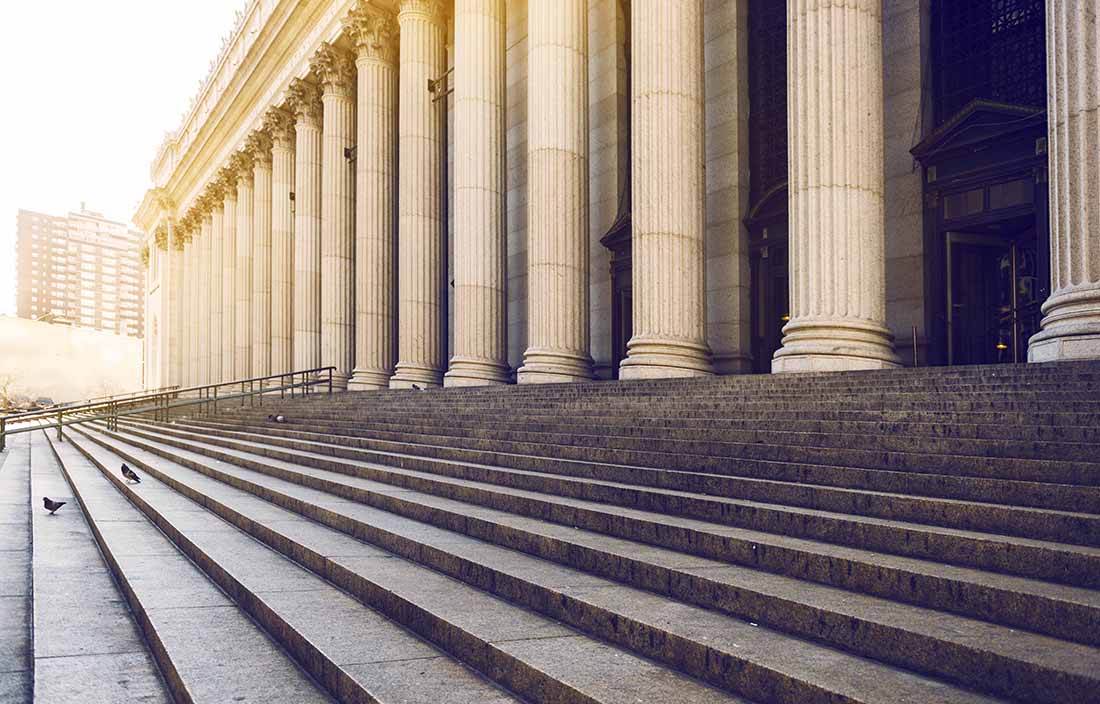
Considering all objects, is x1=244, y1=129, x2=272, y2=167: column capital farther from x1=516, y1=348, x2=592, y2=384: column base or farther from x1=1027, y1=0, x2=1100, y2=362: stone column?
x1=1027, y1=0, x2=1100, y2=362: stone column

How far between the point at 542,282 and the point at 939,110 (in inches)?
334

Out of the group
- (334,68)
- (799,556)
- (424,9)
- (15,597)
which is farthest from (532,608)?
(334,68)

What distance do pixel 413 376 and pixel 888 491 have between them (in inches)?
748

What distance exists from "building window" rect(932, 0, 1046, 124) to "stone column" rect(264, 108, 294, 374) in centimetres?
2637

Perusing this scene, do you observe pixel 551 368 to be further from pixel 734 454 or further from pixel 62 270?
pixel 62 270

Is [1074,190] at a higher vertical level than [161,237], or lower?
lower

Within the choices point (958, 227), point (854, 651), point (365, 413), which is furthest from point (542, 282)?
point (854, 651)

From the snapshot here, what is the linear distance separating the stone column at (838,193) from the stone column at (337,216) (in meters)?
18.9

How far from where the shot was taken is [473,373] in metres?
21.3

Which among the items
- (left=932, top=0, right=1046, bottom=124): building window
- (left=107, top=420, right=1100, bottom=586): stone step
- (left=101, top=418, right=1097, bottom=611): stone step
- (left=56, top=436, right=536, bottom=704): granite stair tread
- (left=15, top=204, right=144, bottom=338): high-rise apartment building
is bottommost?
(left=56, top=436, right=536, bottom=704): granite stair tread

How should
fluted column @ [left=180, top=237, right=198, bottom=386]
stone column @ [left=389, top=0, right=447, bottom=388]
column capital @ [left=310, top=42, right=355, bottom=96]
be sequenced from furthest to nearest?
1. fluted column @ [left=180, top=237, right=198, bottom=386]
2. column capital @ [left=310, top=42, right=355, bottom=96]
3. stone column @ [left=389, top=0, right=447, bottom=388]

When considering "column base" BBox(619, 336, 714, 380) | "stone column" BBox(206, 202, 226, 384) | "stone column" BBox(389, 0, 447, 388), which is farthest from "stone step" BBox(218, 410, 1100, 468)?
"stone column" BBox(206, 202, 226, 384)

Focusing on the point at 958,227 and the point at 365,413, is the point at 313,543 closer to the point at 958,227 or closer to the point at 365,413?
the point at 365,413

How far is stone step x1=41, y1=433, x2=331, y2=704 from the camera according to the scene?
4.74m
